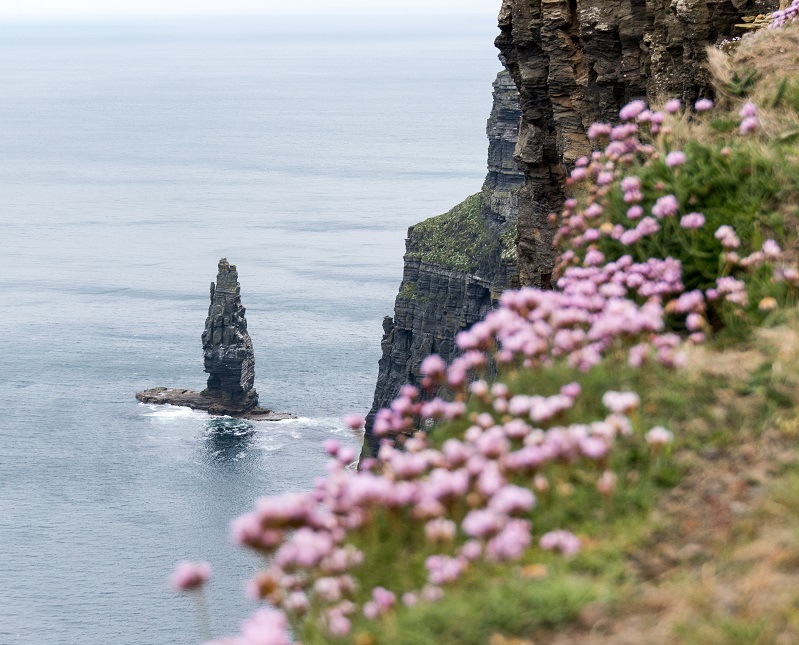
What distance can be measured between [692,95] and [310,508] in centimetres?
1826

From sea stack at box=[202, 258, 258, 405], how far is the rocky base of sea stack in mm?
543

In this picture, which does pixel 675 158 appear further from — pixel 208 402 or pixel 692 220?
pixel 208 402

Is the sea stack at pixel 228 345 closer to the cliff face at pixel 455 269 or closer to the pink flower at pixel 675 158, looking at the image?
the cliff face at pixel 455 269

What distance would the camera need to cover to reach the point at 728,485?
756cm

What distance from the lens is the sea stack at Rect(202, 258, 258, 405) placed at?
507 feet

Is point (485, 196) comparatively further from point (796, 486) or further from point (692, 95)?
point (796, 486)

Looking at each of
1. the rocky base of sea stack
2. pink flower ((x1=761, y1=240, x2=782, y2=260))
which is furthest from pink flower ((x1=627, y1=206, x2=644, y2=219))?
the rocky base of sea stack

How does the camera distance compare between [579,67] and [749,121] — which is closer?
[749,121]

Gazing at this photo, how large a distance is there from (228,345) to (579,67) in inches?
4890

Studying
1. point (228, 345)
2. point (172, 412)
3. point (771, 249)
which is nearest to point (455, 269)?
point (228, 345)

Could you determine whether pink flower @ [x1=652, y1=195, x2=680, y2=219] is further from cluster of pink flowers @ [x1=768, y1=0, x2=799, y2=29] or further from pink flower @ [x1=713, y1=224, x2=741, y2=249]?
cluster of pink flowers @ [x1=768, y1=0, x2=799, y2=29]

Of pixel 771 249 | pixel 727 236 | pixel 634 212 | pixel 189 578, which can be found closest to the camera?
pixel 189 578

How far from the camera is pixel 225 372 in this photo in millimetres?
154625

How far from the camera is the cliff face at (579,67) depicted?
79.2 ft
